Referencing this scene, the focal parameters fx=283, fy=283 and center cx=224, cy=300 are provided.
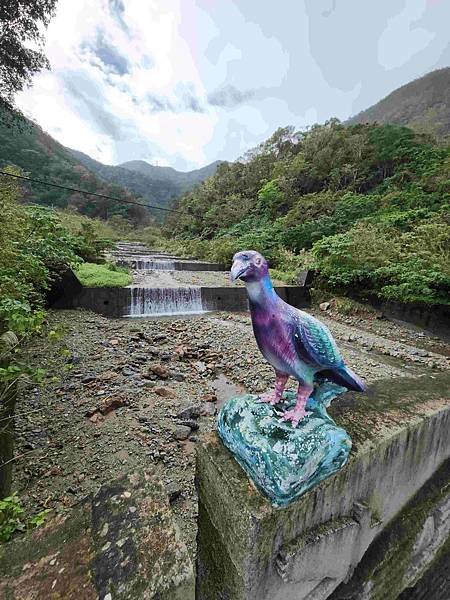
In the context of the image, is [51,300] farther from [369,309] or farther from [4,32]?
[369,309]

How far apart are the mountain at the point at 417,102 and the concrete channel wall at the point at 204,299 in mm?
29401

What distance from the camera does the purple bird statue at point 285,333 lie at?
1.14 m

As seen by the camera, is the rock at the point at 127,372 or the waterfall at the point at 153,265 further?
the waterfall at the point at 153,265

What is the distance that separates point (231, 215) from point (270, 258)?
8.74 meters

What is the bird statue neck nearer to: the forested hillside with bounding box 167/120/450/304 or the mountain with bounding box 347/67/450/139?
the forested hillside with bounding box 167/120/450/304

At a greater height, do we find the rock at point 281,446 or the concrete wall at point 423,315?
the rock at point 281,446

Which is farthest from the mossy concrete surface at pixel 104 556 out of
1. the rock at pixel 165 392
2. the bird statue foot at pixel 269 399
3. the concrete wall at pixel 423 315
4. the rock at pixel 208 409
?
the concrete wall at pixel 423 315

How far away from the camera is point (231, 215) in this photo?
1989cm

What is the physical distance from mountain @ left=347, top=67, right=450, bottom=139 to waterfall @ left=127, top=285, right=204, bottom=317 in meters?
31.7

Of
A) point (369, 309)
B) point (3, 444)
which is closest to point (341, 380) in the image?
point (3, 444)

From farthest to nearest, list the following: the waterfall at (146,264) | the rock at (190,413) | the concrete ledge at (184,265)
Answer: the concrete ledge at (184,265), the waterfall at (146,264), the rock at (190,413)

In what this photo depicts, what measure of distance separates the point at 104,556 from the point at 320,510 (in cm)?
86

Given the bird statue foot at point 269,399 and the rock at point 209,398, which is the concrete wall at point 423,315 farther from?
the bird statue foot at point 269,399

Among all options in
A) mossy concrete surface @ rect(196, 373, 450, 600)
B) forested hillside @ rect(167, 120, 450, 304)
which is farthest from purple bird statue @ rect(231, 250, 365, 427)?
forested hillside @ rect(167, 120, 450, 304)
